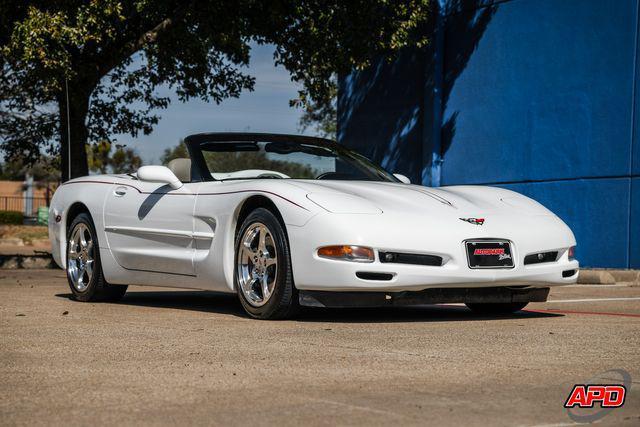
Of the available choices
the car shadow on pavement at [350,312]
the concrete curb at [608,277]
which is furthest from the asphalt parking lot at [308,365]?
the concrete curb at [608,277]

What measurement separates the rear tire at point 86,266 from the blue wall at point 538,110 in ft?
28.7

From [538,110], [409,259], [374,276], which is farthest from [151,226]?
[538,110]

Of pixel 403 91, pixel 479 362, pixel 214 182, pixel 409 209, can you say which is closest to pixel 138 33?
pixel 403 91

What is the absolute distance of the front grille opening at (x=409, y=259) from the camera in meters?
6.41

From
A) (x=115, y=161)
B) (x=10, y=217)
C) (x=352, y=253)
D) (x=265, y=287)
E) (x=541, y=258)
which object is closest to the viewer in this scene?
(x=352, y=253)

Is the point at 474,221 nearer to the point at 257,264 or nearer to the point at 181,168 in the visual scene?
the point at 257,264

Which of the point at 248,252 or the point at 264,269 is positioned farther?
the point at 248,252

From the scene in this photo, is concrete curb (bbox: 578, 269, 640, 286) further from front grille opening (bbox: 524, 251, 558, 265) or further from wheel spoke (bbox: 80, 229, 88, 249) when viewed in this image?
wheel spoke (bbox: 80, 229, 88, 249)

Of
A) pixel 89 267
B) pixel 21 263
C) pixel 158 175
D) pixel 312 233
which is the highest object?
pixel 158 175

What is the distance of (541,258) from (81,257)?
4002mm

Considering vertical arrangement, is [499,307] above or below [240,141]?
below

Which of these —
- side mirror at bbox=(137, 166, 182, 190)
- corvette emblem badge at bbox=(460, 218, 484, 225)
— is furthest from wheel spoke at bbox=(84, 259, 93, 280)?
corvette emblem badge at bbox=(460, 218, 484, 225)

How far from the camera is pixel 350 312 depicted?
748cm

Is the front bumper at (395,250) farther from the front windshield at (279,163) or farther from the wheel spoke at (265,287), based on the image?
the front windshield at (279,163)
